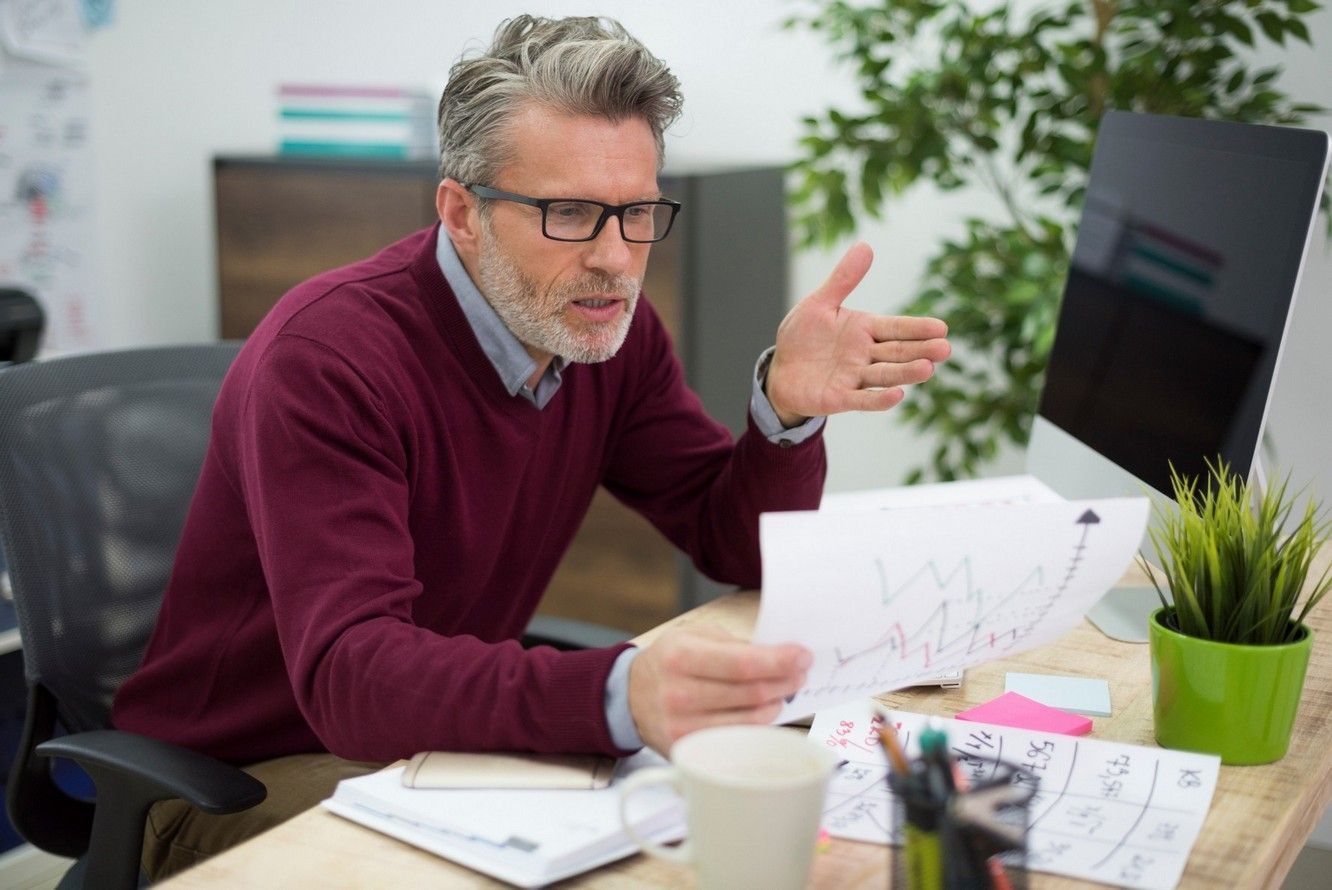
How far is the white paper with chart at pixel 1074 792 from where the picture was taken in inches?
33.3

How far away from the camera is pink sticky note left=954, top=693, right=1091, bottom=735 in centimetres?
104

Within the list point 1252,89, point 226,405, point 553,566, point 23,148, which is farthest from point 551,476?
point 23,148

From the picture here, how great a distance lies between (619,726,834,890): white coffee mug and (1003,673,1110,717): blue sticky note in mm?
414

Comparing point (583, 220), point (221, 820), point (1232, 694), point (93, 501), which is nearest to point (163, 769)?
point (221, 820)

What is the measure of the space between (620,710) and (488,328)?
0.57 m

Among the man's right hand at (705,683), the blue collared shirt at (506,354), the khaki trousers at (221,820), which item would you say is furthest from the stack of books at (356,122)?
the man's right hand at (705,683)

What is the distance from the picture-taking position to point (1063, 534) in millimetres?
864

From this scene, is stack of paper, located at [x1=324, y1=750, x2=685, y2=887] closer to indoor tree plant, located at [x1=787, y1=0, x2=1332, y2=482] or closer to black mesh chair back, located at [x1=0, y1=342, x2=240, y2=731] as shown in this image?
black mesh chair back, located at [x1=0, y1=342, x2=240, y2=731]

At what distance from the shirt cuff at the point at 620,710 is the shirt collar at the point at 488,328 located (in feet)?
1.73

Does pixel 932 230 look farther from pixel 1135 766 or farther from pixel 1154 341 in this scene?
pixel 1135 766

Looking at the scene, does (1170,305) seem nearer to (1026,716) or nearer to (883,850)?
(1026,716)

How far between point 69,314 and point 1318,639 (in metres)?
2.84

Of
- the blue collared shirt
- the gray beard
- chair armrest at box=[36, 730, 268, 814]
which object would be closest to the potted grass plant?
the blue collared shirt

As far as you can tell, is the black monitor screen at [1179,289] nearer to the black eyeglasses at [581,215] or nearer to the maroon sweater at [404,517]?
the maroon sweater at [404,517]
